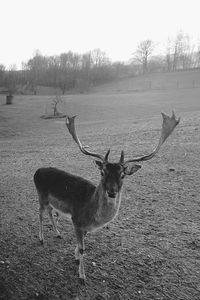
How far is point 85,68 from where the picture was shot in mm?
100375

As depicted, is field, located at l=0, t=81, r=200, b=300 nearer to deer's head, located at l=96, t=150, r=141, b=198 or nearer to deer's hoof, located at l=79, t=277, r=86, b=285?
deer's hoof, located at l=79, t=277, r=86, b=285

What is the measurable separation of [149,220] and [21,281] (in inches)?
132

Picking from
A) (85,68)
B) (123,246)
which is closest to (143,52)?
(85,68)

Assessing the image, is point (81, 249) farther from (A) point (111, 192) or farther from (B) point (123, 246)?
(A) point (111, 192)

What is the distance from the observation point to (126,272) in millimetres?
4754

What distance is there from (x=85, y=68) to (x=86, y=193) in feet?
330

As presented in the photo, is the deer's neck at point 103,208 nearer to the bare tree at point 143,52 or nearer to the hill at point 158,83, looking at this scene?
the hill at point 158,83

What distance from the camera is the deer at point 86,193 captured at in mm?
4207

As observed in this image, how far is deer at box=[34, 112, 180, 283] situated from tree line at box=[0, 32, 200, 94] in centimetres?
6282

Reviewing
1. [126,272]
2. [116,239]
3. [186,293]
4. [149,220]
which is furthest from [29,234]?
[186,293]

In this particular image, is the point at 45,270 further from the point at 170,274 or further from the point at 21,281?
the point at 170,274

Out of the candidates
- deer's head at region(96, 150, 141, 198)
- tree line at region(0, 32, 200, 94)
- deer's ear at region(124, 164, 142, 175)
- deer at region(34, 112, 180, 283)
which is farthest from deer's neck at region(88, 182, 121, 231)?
tree line at region(0, 32, 200, 94)

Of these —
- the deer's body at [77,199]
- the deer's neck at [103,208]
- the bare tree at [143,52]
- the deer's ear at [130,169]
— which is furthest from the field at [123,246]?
the bare tree at [143,52]

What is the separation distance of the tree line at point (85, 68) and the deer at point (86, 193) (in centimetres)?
6282
